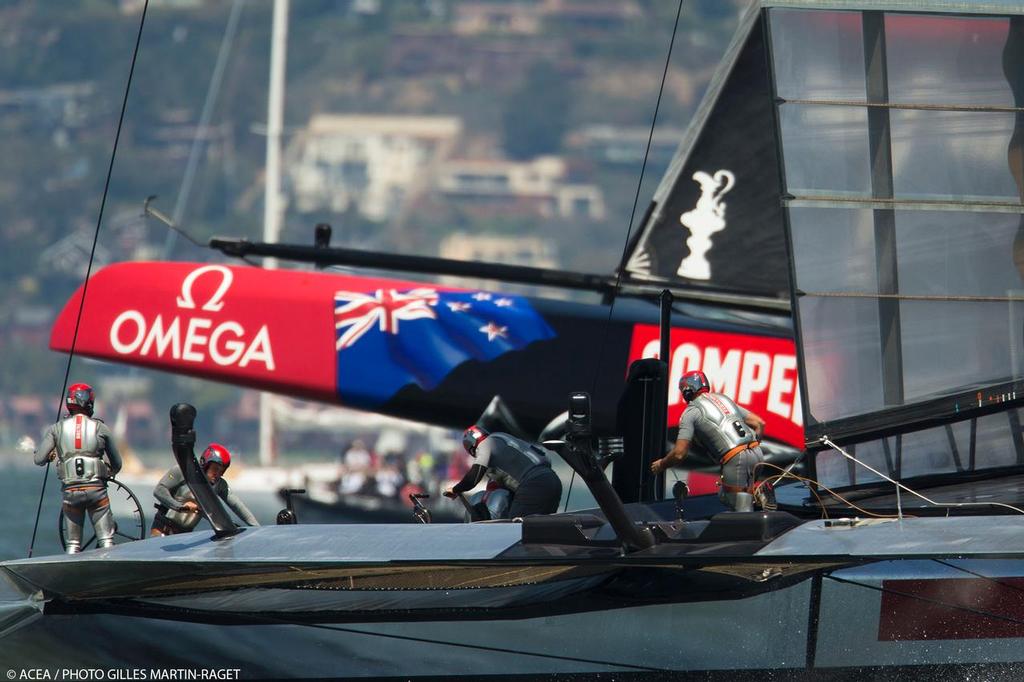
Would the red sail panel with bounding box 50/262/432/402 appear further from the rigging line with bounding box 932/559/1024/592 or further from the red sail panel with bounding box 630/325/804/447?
the rigging line with bounding box 932/559/1024/592

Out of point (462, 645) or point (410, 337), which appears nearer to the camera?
point (462, 645)

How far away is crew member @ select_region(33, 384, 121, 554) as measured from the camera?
8508 millimetres

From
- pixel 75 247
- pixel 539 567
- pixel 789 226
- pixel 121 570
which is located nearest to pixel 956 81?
pixel 789 226

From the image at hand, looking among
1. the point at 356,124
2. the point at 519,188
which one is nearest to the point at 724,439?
the point at 519,188

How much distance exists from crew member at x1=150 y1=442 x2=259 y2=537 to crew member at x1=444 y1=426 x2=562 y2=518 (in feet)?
3.69

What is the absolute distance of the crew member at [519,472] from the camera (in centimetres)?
841

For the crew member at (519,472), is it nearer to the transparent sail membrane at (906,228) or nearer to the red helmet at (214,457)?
the red helmet at (214,457)

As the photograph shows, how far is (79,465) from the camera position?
8.55 metres

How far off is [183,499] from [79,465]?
0.64 m

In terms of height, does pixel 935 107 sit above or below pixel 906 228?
above

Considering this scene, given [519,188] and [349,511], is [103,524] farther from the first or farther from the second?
[519,188]

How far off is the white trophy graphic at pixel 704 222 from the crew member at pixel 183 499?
427 centimetres

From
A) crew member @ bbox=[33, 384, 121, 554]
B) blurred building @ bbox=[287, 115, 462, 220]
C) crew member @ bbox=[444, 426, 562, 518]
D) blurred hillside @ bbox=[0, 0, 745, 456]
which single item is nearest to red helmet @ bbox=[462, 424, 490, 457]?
crew member @ bbox=[444, 426, 562, 518]

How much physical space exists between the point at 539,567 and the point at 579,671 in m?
0.43
